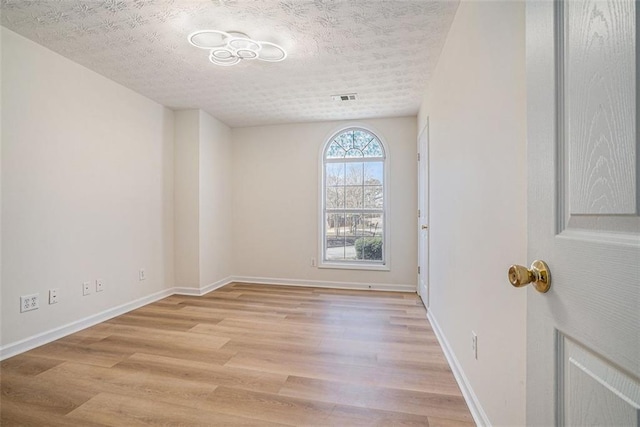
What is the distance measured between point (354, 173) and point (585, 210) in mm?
3840

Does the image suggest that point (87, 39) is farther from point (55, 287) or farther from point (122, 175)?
point (55, 287)

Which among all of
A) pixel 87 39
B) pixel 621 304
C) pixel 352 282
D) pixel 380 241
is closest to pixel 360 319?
pixel 352 282

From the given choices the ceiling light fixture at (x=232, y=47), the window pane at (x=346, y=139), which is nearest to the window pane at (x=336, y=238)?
the window pane at (x=346, y=139)

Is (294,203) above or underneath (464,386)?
above

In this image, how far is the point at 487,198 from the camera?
1365mm

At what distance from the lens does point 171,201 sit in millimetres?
3797

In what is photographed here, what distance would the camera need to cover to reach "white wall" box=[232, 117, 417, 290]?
4.01 m

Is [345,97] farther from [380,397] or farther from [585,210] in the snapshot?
[585,210]

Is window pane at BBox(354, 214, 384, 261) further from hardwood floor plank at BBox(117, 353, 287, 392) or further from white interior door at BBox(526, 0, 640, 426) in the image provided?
white interior door at BBox(526, 0, 640, 426)

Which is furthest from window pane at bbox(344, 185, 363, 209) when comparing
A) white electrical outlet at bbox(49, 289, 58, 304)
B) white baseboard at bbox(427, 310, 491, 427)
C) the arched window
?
white electrical outlet at bbox(49, 289, 58, 304)

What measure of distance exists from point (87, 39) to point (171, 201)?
1980 mm

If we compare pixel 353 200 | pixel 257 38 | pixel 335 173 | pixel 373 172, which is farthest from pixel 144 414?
pixel 373 172

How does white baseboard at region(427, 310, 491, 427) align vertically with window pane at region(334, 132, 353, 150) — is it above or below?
below

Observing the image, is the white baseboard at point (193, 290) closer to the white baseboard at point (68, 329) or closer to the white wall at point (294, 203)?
the white baseboard at point (68, 329)
